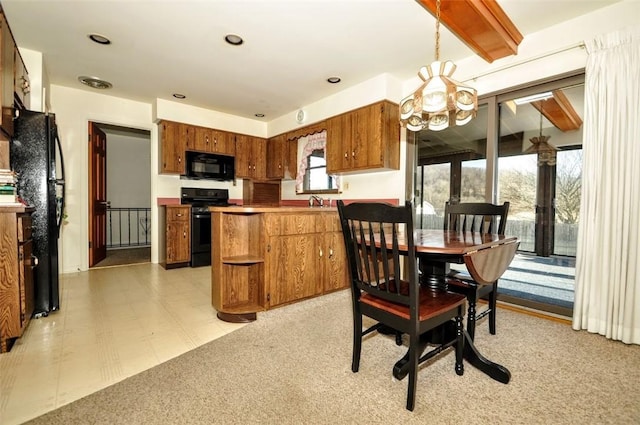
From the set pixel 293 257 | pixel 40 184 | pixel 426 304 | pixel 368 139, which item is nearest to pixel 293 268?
pixel 293 257

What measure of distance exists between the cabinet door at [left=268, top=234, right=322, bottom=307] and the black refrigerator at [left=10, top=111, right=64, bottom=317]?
1.73 meters

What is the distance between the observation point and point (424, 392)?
146 cm

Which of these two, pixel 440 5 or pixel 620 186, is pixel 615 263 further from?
pixel 440 5

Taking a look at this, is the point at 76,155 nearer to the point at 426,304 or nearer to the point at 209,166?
the point at 209,166

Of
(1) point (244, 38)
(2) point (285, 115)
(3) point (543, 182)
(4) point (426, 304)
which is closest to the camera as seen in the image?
(4) point (426, 304)

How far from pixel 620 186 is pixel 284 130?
4.03m

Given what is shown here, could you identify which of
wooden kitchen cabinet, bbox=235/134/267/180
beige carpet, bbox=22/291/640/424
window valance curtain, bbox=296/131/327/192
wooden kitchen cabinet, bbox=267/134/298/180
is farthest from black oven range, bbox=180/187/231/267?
beige carpet, bbox=22/291/640/424

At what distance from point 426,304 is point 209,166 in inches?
158

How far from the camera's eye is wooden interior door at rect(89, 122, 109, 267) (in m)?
4.02

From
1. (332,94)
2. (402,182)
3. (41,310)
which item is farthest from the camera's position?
(332,94)

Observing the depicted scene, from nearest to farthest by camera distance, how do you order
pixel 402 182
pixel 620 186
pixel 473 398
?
pixel 473 398 → pixel 620 186 → pixel 402 182

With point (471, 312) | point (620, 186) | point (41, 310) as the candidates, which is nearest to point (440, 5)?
point (620, 186)

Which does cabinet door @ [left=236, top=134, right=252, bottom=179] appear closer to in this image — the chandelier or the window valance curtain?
the window valance curtain

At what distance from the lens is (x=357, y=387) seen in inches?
58.7
